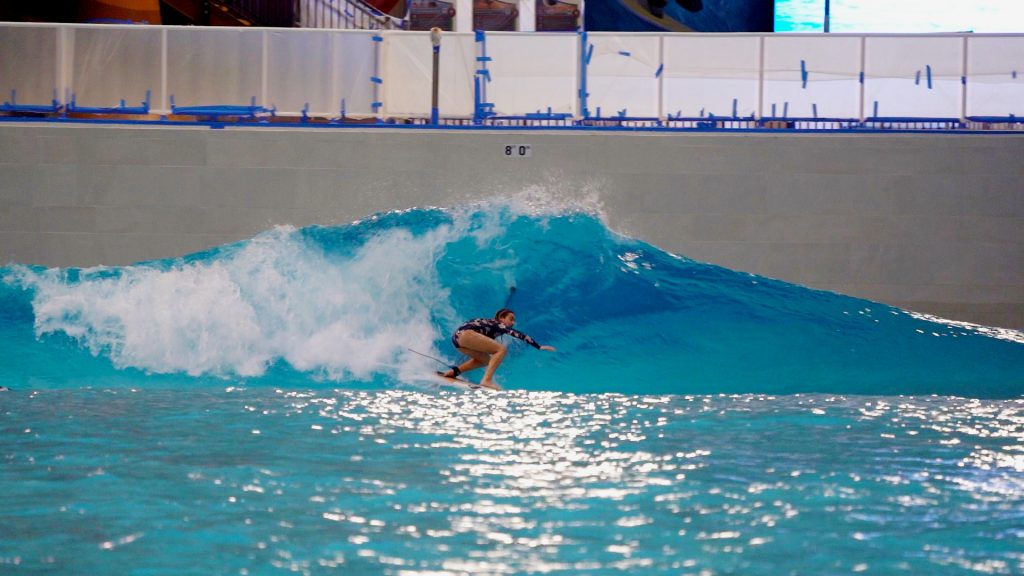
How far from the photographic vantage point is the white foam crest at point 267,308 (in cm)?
1256

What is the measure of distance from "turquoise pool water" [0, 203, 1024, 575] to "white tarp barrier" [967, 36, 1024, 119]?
9.59 ft

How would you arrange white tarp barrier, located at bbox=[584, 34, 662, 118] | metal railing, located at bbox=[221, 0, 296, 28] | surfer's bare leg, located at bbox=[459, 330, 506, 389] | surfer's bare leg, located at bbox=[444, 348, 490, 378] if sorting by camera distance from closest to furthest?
surfer's bare leg, located at bbox=[459, 330, 506, 389], surfer's bare leg, located at bbox=[444, 348, 490, 378], white tarp barrier, located at bbox=[584, 34, 662, 118], metal railing, located at bbox=[221, 0, 296, 28]

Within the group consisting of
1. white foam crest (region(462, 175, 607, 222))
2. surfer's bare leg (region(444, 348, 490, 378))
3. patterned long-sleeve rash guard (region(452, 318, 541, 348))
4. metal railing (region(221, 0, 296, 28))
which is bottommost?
surfer's bare leg (region(444, 348, 490, 378))

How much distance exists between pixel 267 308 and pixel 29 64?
15.2 feet

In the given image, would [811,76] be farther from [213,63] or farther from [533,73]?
[213,63]

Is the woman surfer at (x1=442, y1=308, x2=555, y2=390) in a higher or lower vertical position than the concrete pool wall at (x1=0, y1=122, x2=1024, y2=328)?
lower

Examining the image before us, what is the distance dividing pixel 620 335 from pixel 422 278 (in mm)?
2770

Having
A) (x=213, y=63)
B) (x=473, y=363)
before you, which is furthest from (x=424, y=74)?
(x=473, y=363)

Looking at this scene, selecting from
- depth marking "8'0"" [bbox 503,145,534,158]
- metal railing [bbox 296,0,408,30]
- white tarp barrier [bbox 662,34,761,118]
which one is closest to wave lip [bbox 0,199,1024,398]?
depth marking "8'0"" [bbox 503,145,534,158]

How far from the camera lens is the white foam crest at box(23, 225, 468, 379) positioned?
12.6m

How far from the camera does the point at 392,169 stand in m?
14.0

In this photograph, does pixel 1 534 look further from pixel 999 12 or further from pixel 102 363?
pixel 999 12

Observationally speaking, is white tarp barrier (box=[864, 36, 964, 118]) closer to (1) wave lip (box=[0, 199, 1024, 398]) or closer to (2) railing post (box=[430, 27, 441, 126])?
(1) wave lip (box=[0, 199, 1024, 398])

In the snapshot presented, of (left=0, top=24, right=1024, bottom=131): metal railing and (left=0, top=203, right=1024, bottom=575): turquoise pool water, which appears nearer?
(left=0, top=203, right=1024, bottom=575): turquoise pool water
